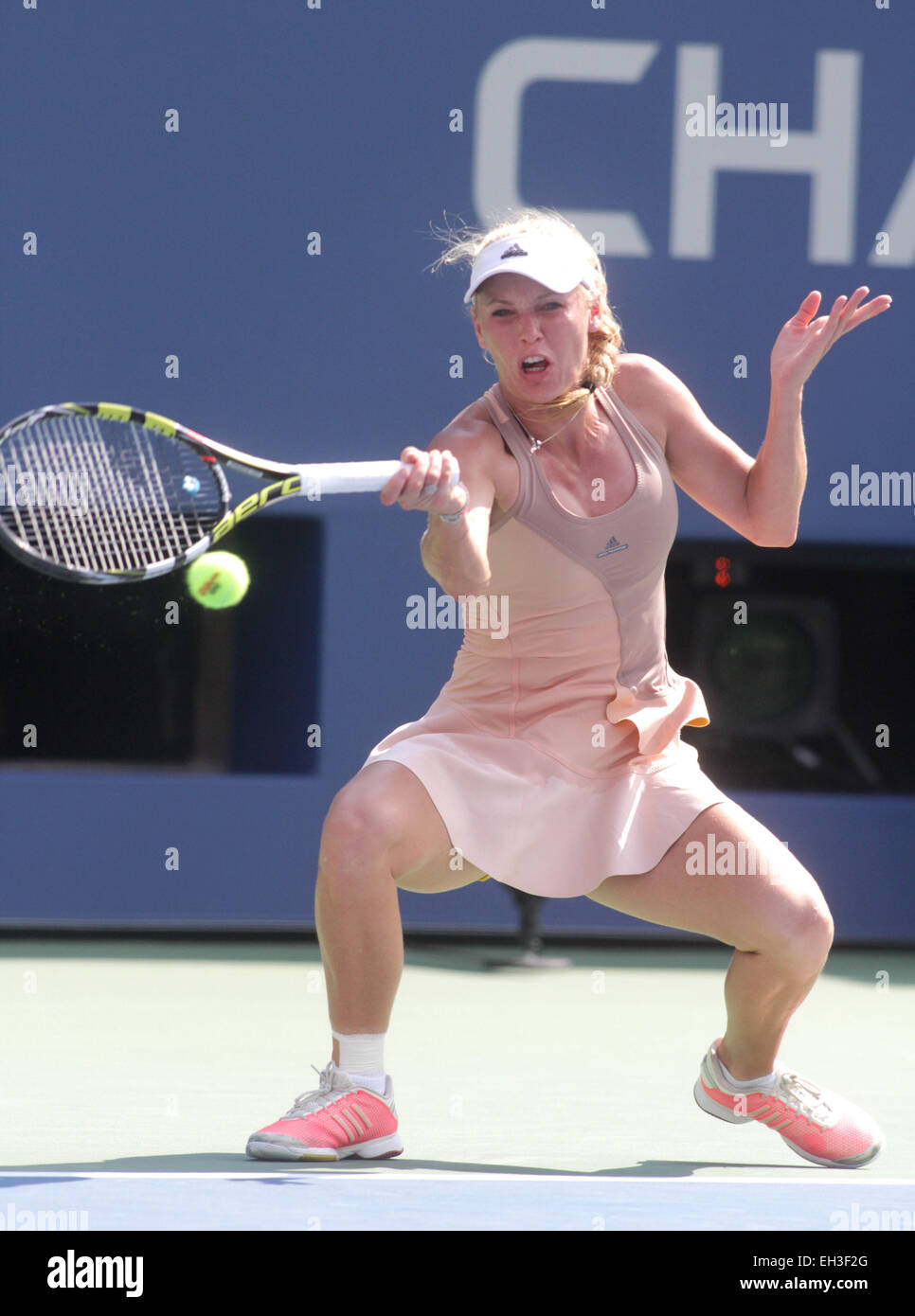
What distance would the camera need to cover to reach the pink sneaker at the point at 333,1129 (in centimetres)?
319

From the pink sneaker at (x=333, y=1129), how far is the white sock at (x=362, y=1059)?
0.5 inches

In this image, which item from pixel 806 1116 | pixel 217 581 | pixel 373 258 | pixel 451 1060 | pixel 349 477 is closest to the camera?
pixel 349 477

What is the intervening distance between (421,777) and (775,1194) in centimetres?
86

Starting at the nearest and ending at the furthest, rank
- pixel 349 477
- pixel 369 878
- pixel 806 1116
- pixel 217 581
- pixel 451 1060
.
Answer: pixel 349 477, pixel 369 878, pixel 806 1116, pixel 217 581, pixel 451 1060

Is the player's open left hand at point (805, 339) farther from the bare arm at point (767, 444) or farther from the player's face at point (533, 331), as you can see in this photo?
the player's face at point (533, 331)

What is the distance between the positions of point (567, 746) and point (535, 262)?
2.61ft

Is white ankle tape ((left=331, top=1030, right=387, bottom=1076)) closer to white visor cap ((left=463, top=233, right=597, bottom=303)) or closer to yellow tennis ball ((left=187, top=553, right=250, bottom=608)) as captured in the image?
yellow tennis ball ((left=187, top=553, right=250, bottom=608))

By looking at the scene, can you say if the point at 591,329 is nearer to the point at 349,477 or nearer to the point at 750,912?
the point at 349,477

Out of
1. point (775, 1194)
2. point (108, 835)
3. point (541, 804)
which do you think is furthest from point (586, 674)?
point (108, 835)

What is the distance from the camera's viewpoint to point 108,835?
24.7 ft

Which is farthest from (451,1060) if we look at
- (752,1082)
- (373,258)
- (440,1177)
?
(373,258)

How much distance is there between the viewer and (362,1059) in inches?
129

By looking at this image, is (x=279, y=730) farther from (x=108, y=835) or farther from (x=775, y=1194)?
(x=775, y=1194)
